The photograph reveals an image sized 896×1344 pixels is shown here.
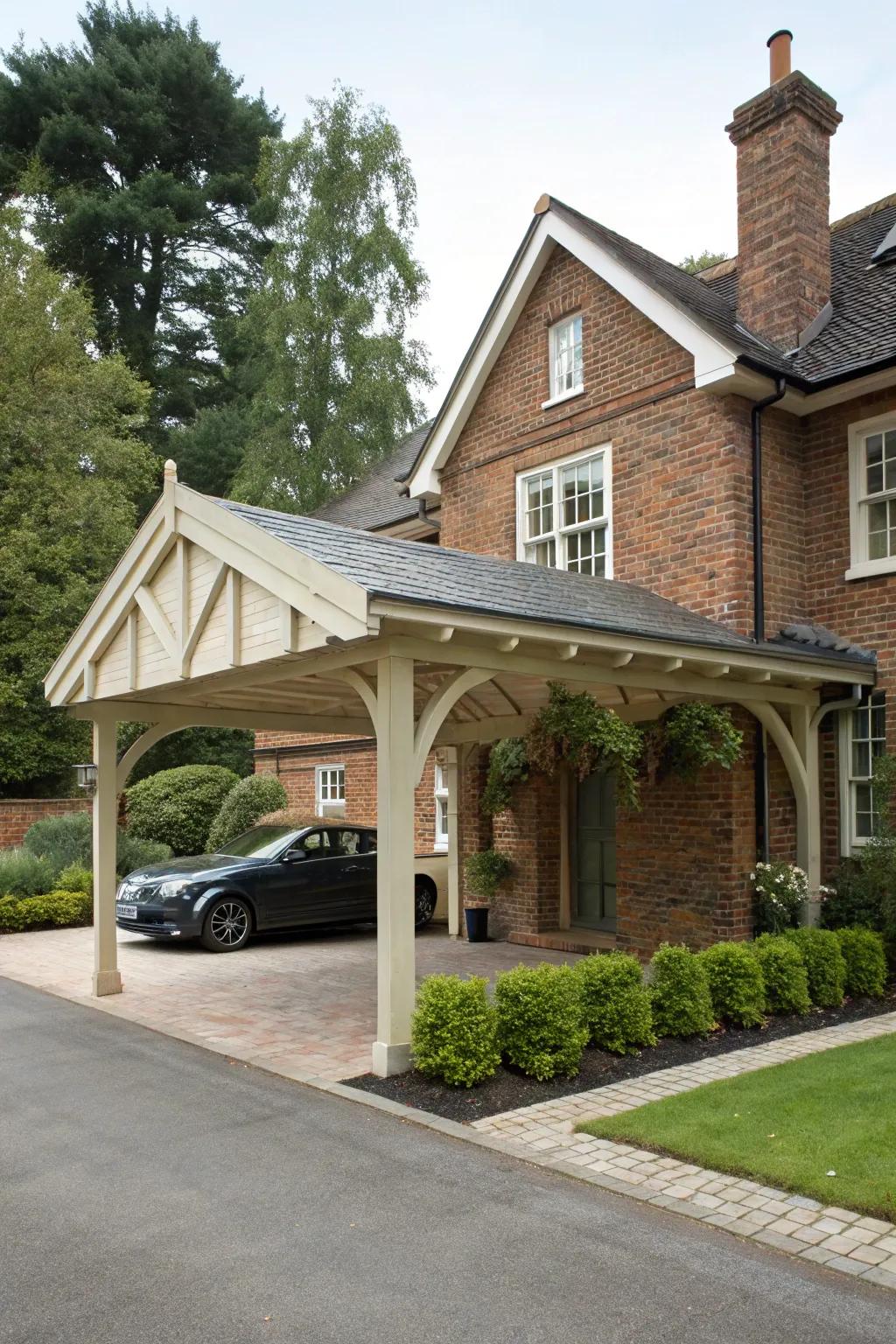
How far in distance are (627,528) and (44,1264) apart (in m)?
9.40

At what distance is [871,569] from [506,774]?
14.7 feet

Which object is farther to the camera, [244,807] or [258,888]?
[244,807]

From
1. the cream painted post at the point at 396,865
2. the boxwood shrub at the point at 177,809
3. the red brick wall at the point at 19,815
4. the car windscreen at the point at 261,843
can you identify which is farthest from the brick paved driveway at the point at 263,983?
the boxwood shrub at the point at 177,809

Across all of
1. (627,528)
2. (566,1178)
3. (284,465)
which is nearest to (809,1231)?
(566,1178)

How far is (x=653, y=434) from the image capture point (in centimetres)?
1169

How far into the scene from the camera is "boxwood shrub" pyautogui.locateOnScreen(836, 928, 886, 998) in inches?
364

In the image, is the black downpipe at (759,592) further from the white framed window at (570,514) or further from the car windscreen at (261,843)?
the car windscreen at (261,843)

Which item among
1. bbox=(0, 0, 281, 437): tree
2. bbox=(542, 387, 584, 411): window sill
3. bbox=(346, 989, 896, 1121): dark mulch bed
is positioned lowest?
bbox=(346, 989, 896, 1121): dark mulch bed

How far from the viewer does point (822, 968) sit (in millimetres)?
8906

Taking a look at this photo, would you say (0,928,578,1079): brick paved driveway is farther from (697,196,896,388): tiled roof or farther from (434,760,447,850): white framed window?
(697,196,896,388): tiled roof

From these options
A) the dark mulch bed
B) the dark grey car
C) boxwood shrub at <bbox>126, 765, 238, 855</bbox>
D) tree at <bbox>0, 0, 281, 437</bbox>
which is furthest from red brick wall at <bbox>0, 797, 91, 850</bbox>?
tree at <bbox>0, 0, 281, 437</bbox>

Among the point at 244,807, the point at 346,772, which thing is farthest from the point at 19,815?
the point at 346,772

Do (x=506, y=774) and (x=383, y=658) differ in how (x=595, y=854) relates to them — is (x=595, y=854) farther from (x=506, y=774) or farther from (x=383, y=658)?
(x=383, y=658)

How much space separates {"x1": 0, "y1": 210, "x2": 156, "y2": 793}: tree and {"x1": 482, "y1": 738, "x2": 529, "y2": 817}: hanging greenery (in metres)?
12.5
